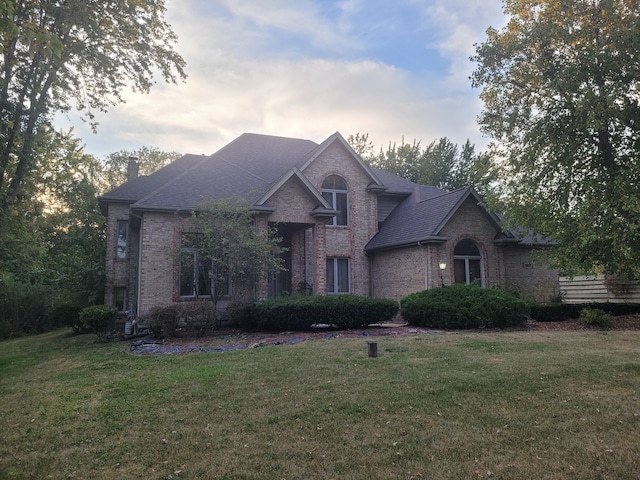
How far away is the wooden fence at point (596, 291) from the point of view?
56.3 ft

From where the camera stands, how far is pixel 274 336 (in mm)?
12648

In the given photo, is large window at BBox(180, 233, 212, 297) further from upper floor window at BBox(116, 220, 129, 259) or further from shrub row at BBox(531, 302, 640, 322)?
shrub row at BBox(531, 302, 640, 322)

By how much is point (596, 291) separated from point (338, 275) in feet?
35.1

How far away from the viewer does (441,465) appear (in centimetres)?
419

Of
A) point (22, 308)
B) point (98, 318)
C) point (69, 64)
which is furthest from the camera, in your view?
point (22, 308)

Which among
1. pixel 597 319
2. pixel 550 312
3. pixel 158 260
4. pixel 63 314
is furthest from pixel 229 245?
pixel 597 319

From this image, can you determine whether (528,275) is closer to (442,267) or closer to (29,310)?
(442,267)

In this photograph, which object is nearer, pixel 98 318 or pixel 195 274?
pixel 98 318

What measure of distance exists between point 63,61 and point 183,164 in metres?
12.8

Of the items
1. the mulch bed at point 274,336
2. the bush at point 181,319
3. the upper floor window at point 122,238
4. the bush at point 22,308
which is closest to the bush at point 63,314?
the bush at point 22,308

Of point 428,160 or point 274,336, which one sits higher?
point 428,160

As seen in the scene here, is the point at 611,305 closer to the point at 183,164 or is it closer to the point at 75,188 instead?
the point at 183,164

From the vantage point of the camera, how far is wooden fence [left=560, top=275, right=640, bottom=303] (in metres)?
17.2

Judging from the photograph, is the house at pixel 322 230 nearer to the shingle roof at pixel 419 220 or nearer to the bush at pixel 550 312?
the shingle roof at pixel 419 220
